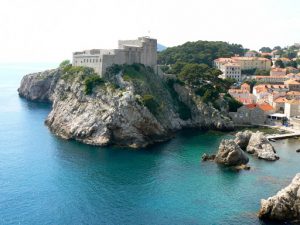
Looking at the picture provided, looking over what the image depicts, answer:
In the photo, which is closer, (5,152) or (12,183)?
(12,183)

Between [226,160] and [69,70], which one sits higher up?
[69,70]

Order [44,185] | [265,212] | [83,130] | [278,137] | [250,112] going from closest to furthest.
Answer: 1. [265,212]
2. [44,185]
3. [83,130]
4. [278,137]
5. [250,112]

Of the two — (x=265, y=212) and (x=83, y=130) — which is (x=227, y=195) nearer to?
(x=265, y=212)

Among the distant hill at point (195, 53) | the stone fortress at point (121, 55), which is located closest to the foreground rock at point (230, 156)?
the stone fortress at point (121, 55)

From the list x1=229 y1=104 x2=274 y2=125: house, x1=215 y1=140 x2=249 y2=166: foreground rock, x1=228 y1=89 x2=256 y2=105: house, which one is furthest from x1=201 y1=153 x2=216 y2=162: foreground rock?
x1=228 y1=89 x2=256 y2=105: house

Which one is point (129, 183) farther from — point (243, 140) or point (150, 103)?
point (150, 103)

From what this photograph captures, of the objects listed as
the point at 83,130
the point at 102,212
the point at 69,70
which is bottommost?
the point at 102,212

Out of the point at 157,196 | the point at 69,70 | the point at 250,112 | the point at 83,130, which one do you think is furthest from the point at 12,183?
the point at 250,112
